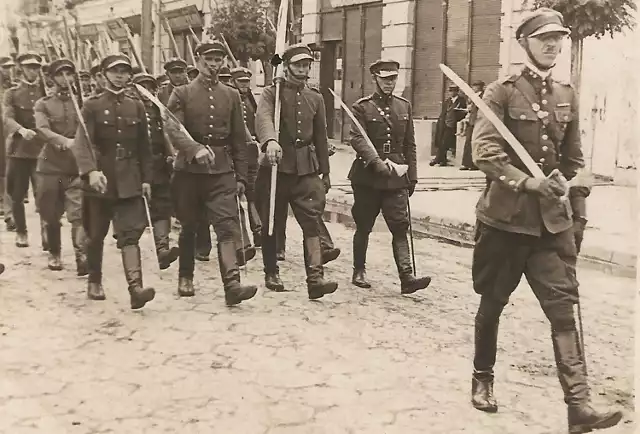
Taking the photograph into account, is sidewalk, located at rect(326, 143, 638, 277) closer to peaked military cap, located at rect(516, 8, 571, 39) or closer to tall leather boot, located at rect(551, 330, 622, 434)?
tall leather boot, located at rect(551, 330, 622, 434)

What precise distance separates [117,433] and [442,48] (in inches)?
294

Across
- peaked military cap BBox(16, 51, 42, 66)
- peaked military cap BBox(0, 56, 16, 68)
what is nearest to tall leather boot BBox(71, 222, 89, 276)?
peaked military cap BBox(16, 51, 42, 66)

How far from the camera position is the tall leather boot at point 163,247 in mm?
6566

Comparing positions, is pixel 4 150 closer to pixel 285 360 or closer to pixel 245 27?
pixel 245 27

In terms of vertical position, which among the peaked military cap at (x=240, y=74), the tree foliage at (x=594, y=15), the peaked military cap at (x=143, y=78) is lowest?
the peaked military cap at (x=143, y=78)

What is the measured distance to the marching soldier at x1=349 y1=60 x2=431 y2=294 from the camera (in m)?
5.75

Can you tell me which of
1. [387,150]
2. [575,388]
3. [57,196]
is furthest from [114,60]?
[575,388]

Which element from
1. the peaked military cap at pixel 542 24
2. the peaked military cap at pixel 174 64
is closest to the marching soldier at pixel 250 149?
the peaked military cap at pixel 174 64

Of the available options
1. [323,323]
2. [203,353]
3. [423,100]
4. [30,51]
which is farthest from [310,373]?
[423,100]

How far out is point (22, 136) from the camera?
6559 mm

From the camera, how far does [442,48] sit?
9.96 m

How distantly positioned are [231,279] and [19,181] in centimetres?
261

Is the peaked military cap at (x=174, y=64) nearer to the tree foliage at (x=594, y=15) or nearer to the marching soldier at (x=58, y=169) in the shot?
the marching soldier at (x=58, y=169)

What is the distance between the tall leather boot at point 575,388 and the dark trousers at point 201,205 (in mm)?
2579
